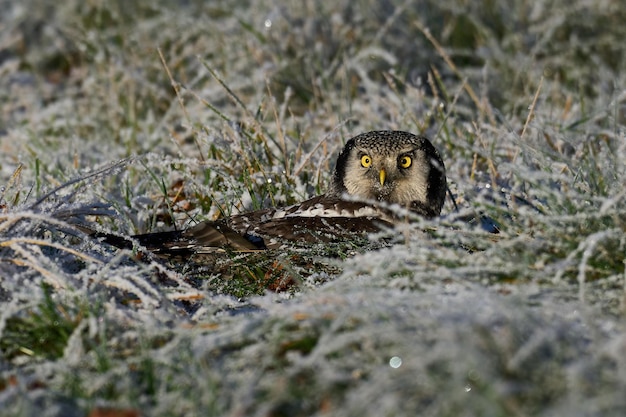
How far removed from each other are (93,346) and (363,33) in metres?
4.83

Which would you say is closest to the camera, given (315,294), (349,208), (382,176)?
(315,294)

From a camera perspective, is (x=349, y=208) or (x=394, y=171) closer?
(x=349, y=208)

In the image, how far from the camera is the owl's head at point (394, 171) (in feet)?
12.8

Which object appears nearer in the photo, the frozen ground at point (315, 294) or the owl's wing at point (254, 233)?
the frozen ground at point (315, 294)

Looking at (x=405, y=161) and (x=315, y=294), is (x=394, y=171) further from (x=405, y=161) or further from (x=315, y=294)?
(x=315, y=294)

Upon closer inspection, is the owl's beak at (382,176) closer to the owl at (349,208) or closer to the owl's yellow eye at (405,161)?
the owl at (349,208)

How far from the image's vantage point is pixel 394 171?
155 inches

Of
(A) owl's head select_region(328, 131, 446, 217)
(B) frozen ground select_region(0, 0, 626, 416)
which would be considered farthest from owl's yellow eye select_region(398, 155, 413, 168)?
(B) frozen ground select_region(0, 0, 626, 416)

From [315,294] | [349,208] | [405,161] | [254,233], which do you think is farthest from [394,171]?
[315,294]

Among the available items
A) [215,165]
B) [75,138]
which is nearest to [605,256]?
[215,165]

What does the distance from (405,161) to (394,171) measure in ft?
0.24

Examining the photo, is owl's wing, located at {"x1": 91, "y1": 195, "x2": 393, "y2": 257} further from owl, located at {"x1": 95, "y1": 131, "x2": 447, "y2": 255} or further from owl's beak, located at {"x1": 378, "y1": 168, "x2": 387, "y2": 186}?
owl's beak, located at {"x1": 378, "y1": 168, "x2": 387, "y2": 186}

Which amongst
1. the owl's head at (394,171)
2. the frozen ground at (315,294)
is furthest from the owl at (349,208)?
the frozen ground at (315,294)

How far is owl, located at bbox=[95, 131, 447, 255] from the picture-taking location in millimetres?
3328
